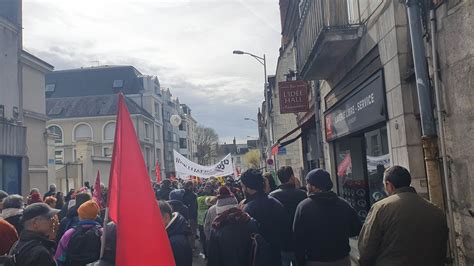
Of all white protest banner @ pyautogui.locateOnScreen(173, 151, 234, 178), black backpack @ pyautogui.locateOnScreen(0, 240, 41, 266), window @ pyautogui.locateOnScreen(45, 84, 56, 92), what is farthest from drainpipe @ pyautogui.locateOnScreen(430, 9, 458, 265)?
window @ pyautogui.locateOnScreen(45, 84, 56, 92)

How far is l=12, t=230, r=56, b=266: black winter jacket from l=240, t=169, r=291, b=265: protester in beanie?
7.29 ft

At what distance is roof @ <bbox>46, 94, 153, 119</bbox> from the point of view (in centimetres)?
5522

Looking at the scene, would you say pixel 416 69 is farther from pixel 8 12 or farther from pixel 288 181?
pixel 8 12

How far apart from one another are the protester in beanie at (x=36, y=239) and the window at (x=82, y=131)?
52650 mm

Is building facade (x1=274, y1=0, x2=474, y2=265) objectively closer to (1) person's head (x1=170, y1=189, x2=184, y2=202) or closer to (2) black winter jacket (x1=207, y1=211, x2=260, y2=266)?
(2) black winter jacket (x1=207, y1=211, x2=260, y2=266)

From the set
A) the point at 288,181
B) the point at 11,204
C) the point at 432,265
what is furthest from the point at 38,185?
the point at 432,265

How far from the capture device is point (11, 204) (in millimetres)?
6238

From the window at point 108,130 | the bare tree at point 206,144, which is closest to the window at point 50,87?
the window at point 108,130

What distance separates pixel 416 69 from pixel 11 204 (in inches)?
214

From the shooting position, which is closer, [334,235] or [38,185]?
[334,235]

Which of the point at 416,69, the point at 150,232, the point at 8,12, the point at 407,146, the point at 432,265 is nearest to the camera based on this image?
the point at 150,232

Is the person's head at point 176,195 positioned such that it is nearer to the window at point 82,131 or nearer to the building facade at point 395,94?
the building facade at point 395,94

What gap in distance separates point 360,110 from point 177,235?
472cm

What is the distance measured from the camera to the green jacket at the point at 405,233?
398cm
